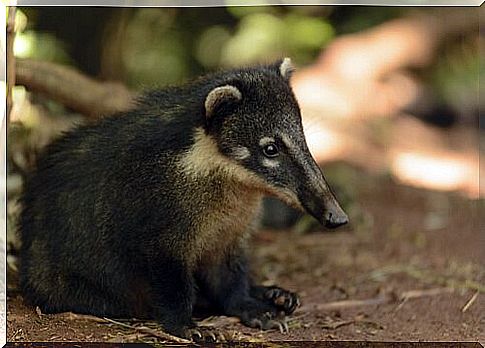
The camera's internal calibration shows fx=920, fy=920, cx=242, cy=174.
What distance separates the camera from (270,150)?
10.8 feet

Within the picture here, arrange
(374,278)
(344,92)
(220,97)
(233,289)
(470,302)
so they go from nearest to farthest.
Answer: (220,97)
(233,289)
(470,302)
(374,278)
(344,92)

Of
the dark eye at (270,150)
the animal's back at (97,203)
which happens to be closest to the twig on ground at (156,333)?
the animal's back at (97,203)

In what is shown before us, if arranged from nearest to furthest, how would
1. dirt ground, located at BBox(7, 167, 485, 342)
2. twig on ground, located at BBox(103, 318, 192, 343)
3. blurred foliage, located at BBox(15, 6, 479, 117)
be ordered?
twig on ground, located at BBox(103, 318, 192, 343), dirt ground, located at BBox(7, 167, 485, 342), blurred foliage, located at BBox(15, 6, 479, 117)

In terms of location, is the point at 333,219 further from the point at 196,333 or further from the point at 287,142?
the point at 196,333

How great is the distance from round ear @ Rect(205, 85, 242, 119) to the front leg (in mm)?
700

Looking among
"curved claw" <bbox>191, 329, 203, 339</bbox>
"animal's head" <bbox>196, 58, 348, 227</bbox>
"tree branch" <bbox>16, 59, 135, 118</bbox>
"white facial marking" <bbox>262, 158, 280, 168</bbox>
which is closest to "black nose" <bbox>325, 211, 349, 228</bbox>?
"animal's head" <bbox>196, 58, 348, 227</bbox>

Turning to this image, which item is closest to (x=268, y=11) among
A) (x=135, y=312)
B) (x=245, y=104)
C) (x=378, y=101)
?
(x=378, y=101)

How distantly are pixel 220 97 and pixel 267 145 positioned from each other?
240mm

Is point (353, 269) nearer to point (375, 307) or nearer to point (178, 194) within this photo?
point (375, 307)

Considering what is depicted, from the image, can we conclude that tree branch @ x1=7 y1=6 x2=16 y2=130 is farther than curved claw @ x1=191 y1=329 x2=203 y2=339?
Yes

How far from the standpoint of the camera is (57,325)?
137 inches

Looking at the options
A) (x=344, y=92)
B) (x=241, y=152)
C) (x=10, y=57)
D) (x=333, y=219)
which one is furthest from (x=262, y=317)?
(x=344, y=92)

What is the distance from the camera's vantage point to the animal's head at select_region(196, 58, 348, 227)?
3.27 m

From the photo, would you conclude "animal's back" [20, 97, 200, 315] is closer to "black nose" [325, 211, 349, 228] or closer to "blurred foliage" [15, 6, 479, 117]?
"black nose" [325, 211, 349, 228]
